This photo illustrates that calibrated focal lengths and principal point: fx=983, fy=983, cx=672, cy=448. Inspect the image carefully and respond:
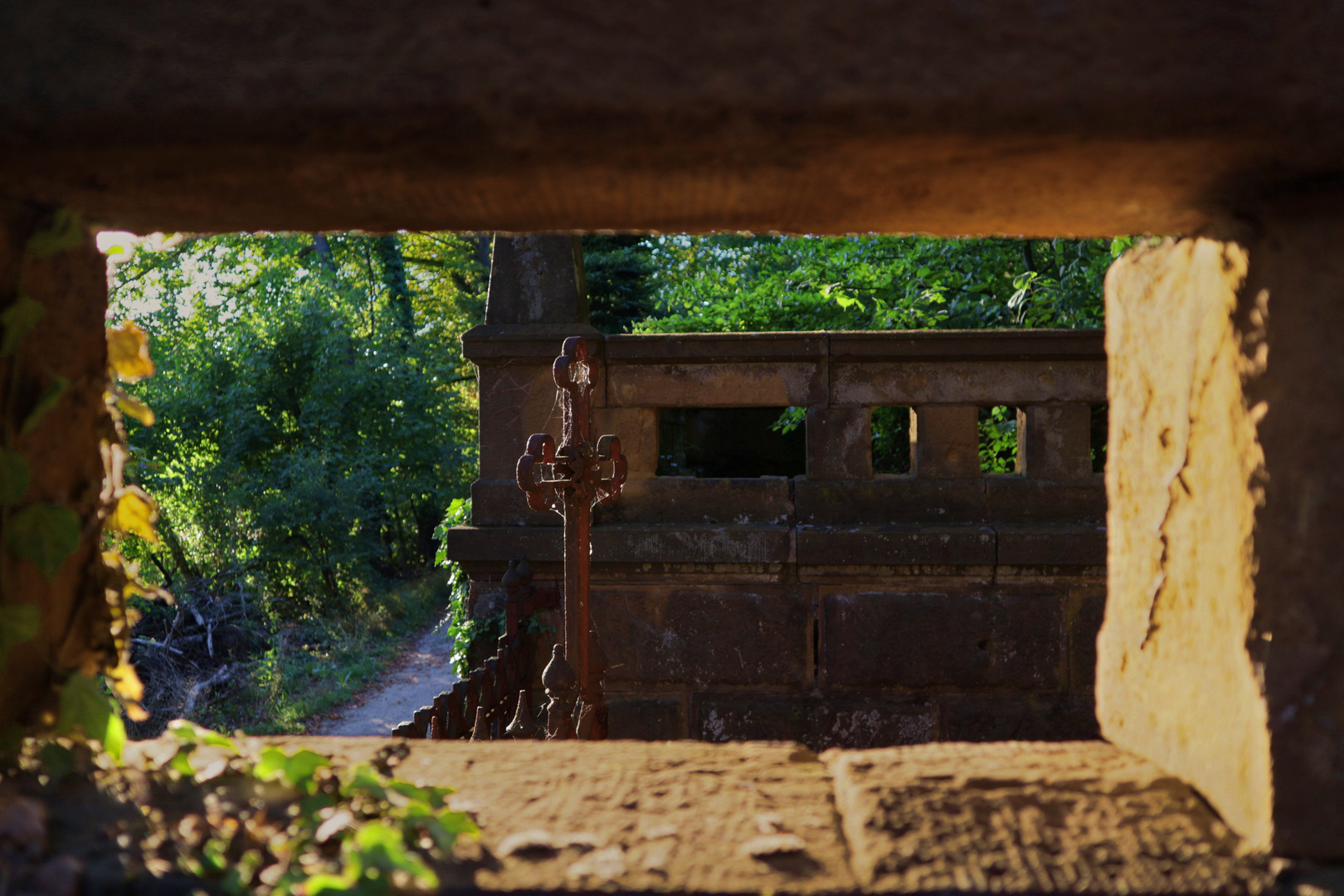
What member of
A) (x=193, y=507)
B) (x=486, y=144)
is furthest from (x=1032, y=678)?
(x=193, y=507)

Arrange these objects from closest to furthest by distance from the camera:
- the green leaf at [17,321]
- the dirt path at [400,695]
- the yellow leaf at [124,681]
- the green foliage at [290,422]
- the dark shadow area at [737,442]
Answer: the green leaf at [17,321] → the yellow leaf at [124,681] → the dark shadow area at [737,442] → the dirt path at [400,695] → the green foliage at [290,422]

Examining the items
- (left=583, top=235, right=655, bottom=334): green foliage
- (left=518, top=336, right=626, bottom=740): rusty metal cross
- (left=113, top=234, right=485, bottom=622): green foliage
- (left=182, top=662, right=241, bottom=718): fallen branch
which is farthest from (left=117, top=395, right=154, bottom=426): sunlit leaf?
(left=583, top=235, right=655, bottom=334): green foliage

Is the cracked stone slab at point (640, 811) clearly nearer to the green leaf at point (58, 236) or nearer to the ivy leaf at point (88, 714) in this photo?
the ivy leaf at point (88, 714)

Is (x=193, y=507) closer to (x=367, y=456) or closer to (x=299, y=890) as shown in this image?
(x=367, y=456)

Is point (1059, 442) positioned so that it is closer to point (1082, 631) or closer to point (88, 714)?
point (1082, 631)

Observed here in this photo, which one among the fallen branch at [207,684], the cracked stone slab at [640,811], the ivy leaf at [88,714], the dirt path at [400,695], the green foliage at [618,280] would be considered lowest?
the dirt path at [400,695]

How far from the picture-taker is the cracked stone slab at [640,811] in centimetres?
99

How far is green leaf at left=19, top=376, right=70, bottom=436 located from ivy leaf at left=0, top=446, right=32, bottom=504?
30mm

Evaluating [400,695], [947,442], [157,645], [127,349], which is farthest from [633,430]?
[157,645]

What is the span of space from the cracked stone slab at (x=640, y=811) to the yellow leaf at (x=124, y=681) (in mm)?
203

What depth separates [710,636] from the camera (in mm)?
4242

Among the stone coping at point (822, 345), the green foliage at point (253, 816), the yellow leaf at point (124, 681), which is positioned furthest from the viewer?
the stone coping at point (822, 345)

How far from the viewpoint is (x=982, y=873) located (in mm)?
1005

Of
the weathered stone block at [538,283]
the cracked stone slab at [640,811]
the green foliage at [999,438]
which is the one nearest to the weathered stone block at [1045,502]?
the green foliage at [999,438]
